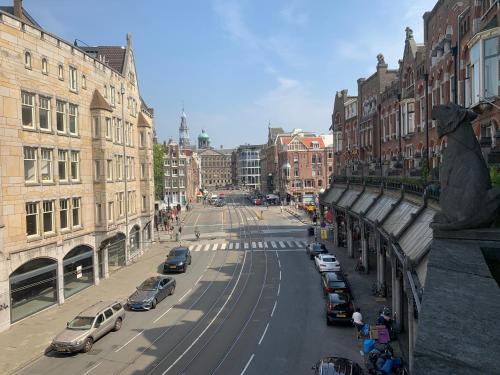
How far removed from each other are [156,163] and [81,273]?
46011 mm

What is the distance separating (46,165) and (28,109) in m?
3.40

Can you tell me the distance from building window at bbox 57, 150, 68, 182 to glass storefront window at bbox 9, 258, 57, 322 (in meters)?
5.28

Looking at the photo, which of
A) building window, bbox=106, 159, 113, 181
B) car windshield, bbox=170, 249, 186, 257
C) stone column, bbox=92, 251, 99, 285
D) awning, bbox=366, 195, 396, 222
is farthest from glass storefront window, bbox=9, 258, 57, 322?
awning, bbox=366, 195, 396, 222

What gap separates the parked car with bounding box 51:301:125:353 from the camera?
690 inches

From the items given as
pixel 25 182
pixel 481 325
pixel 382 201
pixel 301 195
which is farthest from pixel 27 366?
pixel 301 195

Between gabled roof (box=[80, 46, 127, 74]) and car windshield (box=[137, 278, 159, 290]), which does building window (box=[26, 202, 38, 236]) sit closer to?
car windshield (box=[137, 278, 159, 290])

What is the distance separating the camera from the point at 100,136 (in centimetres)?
3078

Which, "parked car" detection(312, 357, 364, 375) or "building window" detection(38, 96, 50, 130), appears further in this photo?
"building window" detection(38, 96, 50, 130)

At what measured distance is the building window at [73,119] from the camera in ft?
92.9

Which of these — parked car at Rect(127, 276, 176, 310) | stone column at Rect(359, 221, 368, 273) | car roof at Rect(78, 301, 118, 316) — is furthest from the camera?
stone column at Rect(359, 221, 368, 273)

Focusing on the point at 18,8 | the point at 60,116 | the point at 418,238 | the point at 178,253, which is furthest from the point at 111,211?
the point at 418,238

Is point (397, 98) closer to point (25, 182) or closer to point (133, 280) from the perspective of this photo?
point (133, 280)

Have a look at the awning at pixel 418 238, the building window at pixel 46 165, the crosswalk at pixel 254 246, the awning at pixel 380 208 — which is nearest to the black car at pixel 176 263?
the crosswalk at pixel 254 246

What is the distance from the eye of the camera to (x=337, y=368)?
1350 centimetres
